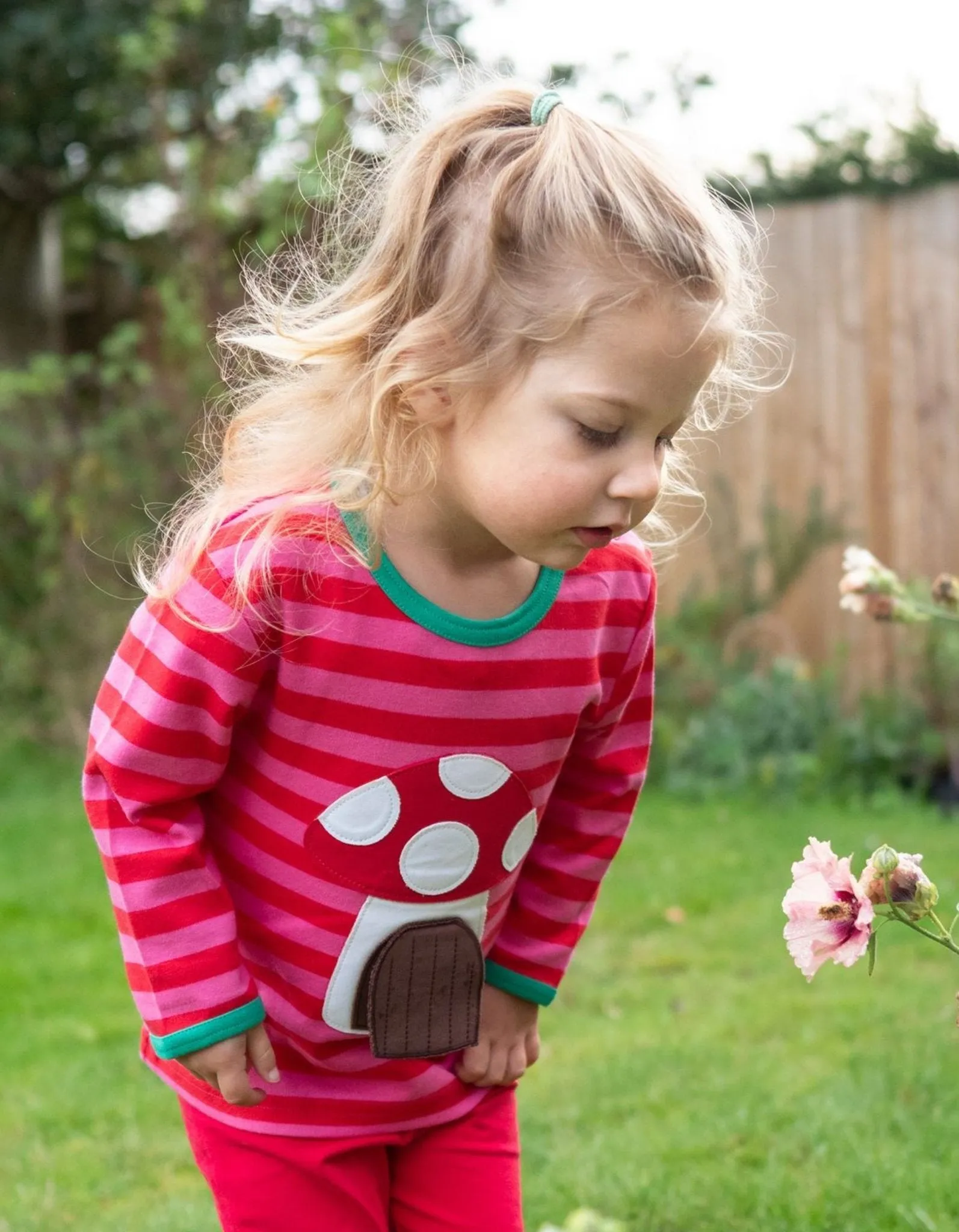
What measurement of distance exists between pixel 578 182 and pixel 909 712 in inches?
165

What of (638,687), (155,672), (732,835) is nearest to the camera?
(155,672)

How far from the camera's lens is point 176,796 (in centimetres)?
165

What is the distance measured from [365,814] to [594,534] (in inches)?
16.4

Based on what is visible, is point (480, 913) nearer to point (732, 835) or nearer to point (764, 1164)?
point (764, 1164)

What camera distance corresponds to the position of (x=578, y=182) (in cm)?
155

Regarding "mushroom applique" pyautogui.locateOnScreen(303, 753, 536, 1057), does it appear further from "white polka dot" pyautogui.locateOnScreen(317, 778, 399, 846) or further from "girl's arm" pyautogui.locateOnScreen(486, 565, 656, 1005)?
"girl's arm" pyautogui.locateOnScreen(486, 565, 656, 1005)

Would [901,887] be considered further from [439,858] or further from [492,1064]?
[492,1064]

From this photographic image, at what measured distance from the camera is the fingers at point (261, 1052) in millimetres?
1702

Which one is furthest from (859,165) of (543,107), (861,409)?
(543,107)

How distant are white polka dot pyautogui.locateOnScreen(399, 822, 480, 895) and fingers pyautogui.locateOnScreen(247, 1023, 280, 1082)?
230 mm

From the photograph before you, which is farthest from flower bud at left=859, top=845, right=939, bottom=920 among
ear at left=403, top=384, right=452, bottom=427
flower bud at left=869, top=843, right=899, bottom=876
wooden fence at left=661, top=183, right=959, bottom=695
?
wooden fence at left=661, top=183, right=959, bottom=695

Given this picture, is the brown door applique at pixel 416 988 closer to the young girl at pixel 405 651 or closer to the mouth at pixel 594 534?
the young girl at pixel 405 651

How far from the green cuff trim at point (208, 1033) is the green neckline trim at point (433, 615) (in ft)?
1.52

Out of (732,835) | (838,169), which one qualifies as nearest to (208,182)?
(838,169)
